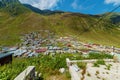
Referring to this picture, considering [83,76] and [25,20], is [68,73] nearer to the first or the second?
[83,76]

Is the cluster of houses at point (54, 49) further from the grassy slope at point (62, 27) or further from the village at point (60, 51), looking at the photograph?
→ the grassy slope at point (62, 27)

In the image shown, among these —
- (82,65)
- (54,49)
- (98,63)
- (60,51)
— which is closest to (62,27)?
(54,49)

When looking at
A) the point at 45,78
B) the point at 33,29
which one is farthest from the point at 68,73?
the point at 33,29

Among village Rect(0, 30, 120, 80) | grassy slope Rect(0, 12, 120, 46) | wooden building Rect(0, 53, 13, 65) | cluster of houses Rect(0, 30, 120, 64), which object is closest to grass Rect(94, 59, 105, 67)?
village Rect(0, 30, 120, 80)

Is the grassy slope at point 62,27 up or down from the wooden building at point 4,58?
up

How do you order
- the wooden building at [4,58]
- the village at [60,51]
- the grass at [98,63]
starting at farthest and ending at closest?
the wooden building at [4,58] < the village at [60,51] < the grass at [98,63]

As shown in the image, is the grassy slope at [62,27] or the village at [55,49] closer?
the village at [55,49]

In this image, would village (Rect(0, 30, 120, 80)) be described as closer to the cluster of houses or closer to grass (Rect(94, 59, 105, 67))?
the cluster of houses

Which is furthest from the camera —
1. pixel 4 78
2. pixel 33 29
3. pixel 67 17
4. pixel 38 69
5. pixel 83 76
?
pixel 67 17

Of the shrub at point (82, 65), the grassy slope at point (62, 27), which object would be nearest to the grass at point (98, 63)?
the shrub at point (82, 65)

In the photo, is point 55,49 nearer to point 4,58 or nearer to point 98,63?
point 4,58

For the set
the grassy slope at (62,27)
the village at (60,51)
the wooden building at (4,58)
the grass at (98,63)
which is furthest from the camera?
the grassy slope at (62,27)
